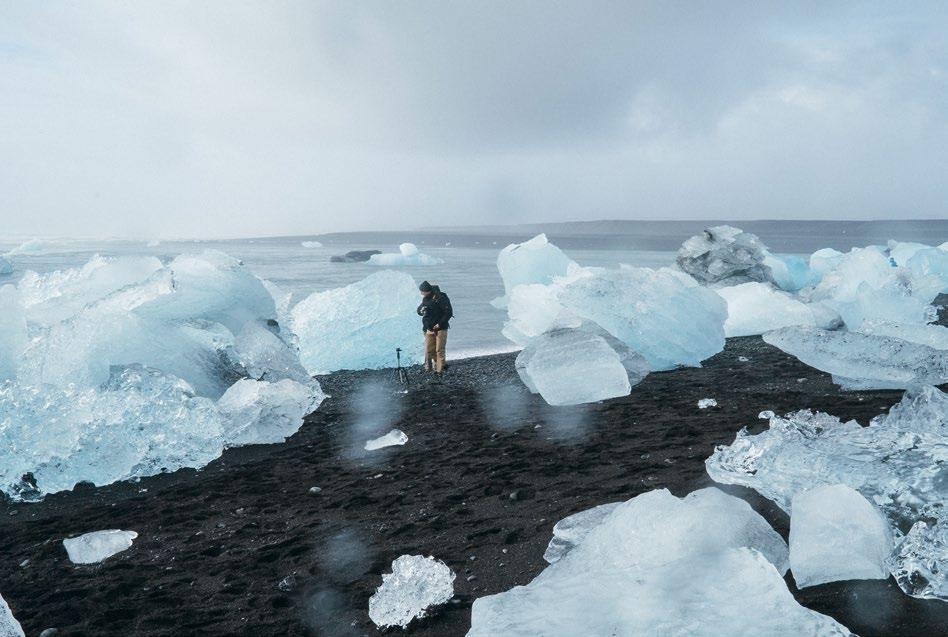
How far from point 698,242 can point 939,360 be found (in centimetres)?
1231

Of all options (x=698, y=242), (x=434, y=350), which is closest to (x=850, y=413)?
(x=434, y=350)

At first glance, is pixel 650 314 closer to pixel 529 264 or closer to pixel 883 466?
pixel 883 466

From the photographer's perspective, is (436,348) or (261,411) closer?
(261,411)

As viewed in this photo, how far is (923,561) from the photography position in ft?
8.49

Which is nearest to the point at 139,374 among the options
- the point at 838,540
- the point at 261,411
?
the point at 261,411

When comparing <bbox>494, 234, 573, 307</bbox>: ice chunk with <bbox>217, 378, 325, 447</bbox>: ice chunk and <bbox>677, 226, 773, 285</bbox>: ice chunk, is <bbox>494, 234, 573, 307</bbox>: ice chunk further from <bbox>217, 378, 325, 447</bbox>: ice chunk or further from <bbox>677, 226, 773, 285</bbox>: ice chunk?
<bbox>217, 378, 325, 447</bbox>: ice chunk

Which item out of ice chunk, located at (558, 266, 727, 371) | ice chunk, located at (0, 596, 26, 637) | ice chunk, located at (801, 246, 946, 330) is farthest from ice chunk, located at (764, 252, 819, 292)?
ice chunk, located at (0, 596, 26, 637)

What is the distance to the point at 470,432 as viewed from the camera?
6.43m

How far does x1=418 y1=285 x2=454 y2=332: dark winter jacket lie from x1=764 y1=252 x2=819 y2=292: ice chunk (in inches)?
456

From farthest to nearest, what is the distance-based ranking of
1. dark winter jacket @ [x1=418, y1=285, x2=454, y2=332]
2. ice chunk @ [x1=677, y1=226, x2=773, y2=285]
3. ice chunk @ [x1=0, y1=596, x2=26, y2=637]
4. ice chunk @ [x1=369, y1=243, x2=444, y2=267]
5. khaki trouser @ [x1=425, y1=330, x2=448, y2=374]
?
ice chunk @ [x1=369, y1=243, x2=444, y2=267]
ice chunk @ [x1=677, y1=226, x2=773, y2=285]
khaki trouser @ [x1=425, y1=330, x2=448, y2=374]
dark winter jacket @ [x1=418, y1=285, x2=454, y2=332]
ice chunk @ [x1=0, y1=596, x2=26, y2=637]

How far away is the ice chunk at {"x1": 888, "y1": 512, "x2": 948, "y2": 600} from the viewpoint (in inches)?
99.1

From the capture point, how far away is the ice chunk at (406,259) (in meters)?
42.4

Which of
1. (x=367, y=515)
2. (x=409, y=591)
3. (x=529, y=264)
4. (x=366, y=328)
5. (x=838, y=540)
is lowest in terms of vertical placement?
(x=367, y=515)

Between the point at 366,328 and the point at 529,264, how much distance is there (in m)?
6.12
